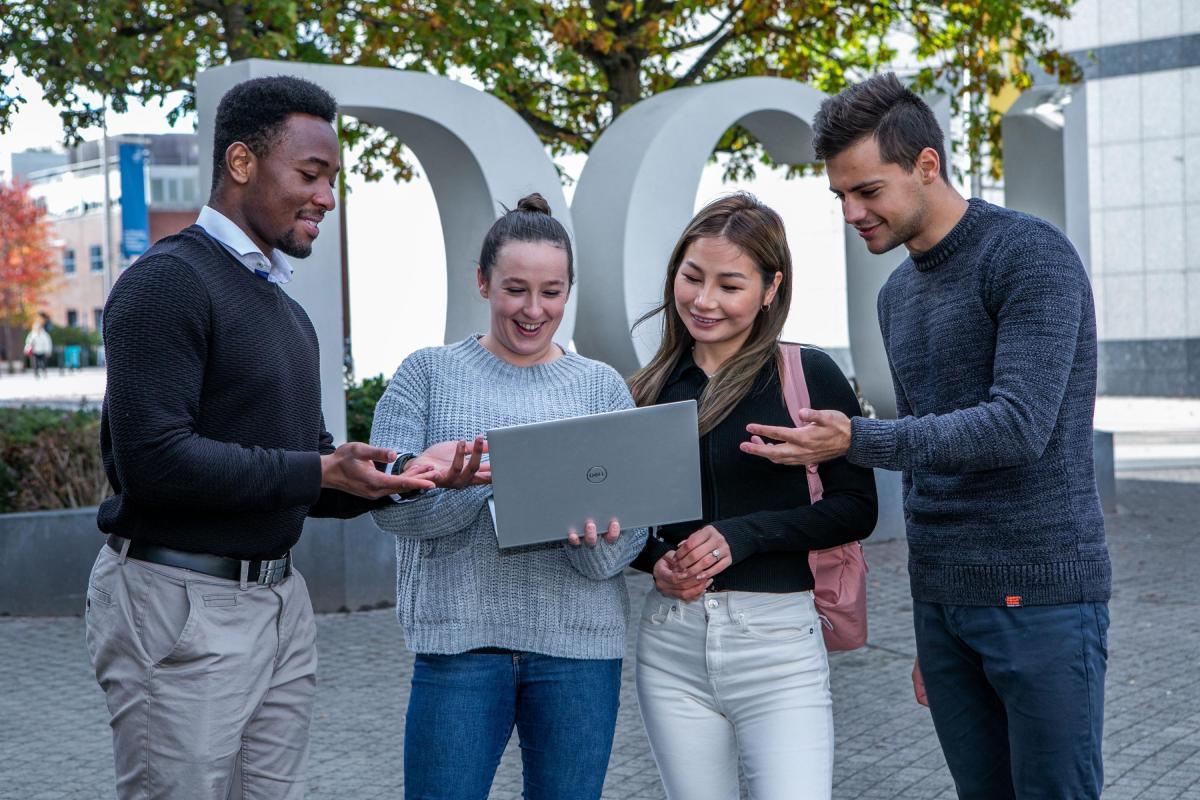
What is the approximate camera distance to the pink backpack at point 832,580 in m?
3.26

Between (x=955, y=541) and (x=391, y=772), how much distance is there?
9.70 ft

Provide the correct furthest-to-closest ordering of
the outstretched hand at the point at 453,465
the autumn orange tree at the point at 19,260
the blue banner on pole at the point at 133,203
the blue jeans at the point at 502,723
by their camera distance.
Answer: the autumn orange tree at the point at 19,260, the blue banner on pole at the point at 133,203, the blue jeans at the point at 502,723, the outstretched hand at the point at 453,465

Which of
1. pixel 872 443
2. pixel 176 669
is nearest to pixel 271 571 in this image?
pixel 176 669

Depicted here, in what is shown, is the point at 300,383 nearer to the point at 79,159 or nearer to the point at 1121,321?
the point at 1121,321

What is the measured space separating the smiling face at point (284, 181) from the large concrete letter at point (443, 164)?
16.6 feet

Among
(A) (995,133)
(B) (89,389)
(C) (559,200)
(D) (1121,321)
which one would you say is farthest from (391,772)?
(B) (89,389)

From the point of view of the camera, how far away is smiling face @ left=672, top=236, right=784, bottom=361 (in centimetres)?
325

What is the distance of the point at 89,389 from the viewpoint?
111 ft

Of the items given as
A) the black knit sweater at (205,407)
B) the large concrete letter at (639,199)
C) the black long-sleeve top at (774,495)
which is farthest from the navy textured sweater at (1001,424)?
the large concrete letter at (639,199)

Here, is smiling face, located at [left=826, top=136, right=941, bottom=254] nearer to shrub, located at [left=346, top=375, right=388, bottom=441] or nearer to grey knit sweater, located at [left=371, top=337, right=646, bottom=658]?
grey knit sweater, located at [left=371, top=337, right=646, bottom=658]

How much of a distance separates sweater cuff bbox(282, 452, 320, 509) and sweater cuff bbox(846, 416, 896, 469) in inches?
44.6

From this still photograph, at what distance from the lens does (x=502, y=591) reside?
3.11 metres

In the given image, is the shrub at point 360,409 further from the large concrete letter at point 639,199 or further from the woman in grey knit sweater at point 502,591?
the woman in grey knit sweater at point 502,591

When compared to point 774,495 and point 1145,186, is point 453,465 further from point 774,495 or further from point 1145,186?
point 1145,186
